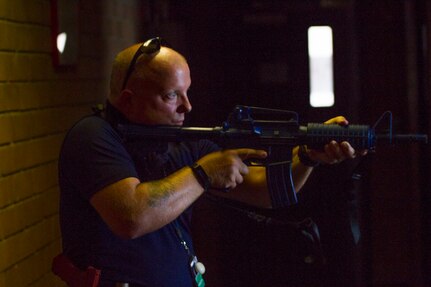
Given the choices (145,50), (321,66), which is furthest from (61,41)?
(321,66)

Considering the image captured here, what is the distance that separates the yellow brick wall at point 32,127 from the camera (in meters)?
2.52

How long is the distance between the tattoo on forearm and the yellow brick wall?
670mm

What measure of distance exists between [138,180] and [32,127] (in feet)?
2.90

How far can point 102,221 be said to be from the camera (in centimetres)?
209

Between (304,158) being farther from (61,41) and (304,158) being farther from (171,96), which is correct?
(61,41)

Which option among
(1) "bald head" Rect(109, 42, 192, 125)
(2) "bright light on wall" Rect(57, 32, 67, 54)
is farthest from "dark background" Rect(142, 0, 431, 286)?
(1) "bald head" Rect(109, 42, 192, 125)

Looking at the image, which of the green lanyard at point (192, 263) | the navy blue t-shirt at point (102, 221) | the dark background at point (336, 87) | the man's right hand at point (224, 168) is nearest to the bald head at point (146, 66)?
the navy blue t-shirt at point (102, 221)

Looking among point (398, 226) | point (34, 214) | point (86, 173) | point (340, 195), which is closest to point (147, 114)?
point (86, 173)

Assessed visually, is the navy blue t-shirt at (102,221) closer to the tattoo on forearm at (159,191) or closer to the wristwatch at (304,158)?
the tattoo on forearm at (159,191)

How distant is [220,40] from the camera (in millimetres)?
4094

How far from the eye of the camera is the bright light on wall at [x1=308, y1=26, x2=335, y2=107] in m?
4.07

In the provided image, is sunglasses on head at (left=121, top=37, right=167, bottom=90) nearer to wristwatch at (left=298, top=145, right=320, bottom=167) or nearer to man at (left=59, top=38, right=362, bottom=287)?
man at (left=59, top=38, right=362, bottom=287)

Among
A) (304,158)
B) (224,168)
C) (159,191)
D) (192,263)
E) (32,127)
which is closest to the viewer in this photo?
(159,191)

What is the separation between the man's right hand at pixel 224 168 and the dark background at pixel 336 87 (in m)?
1.91
